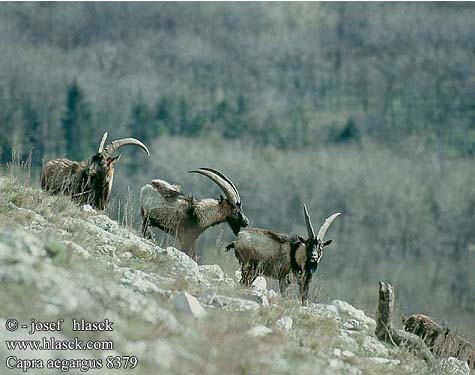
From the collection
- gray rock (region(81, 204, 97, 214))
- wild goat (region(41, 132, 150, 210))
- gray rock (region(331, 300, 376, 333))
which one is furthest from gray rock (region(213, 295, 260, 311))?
wild goat (region(41, 132, 150, 210))

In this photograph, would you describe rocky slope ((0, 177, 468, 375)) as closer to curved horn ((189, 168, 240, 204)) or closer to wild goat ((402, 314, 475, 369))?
wild goat ((402, 314, 475, 369))

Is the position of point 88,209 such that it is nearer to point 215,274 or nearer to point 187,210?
point 215,274

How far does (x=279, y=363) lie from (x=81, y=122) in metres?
26.5

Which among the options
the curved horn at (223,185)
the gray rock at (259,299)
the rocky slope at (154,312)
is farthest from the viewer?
the curved horn at (223,185)

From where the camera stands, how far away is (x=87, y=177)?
18.2m

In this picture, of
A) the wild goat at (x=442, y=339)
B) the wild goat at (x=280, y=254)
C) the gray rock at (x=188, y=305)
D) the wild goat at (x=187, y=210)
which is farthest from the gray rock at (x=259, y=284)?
the gray rock at (x=188, y=305)

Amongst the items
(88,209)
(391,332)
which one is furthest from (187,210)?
(391,332)

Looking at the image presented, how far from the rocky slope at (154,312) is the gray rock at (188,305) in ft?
0.05

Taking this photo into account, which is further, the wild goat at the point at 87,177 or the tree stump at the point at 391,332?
the wild goat at the point at 87,177

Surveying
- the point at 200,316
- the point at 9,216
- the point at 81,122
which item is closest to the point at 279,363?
the point at 200,316

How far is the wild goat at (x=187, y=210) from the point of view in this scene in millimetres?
18344

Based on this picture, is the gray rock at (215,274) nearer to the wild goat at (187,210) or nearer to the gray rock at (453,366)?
the wild goat at (187,210)

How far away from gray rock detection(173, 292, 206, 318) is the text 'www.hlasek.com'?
1.24m

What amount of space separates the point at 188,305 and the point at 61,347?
80.8 inches
